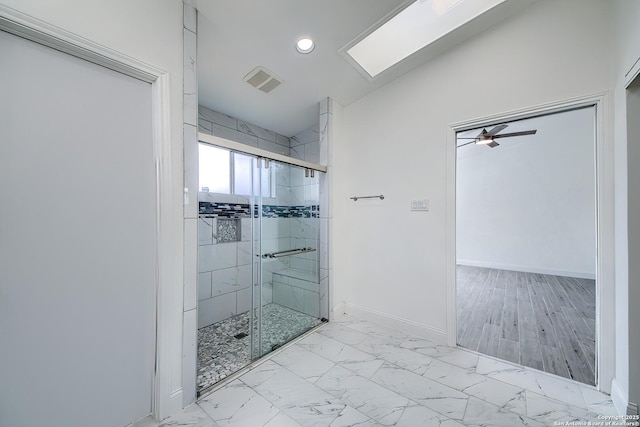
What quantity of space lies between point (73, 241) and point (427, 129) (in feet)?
8.65

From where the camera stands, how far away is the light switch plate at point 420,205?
219 centimetres

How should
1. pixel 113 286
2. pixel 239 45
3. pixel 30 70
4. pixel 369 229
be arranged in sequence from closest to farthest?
pixel 30 70
pixel 113 286
pixel 239 45
pixel 369 229

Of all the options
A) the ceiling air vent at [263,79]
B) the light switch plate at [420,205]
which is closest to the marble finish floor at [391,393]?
the light switch plate at [420,205]

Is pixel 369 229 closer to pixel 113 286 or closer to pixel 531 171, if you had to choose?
pixel 113 286

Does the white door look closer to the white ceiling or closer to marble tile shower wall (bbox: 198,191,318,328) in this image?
the white ceiling

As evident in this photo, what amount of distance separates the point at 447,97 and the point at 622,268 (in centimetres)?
169

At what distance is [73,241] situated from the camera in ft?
3.59

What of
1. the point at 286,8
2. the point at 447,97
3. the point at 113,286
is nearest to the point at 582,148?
the point at 447,97

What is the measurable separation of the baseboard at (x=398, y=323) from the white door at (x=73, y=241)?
1939 millimetres

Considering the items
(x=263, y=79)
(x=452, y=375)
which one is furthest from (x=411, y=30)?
(x=452, y=375)

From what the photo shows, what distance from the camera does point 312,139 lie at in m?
3.14

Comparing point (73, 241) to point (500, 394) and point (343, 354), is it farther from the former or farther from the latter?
point (500, 394)

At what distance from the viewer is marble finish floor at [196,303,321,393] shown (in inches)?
70.0

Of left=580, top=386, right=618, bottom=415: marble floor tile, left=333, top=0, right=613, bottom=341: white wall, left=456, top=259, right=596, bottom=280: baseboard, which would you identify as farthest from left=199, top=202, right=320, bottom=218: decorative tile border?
left=456, top=259, right=596, bottom=280: baseboard
